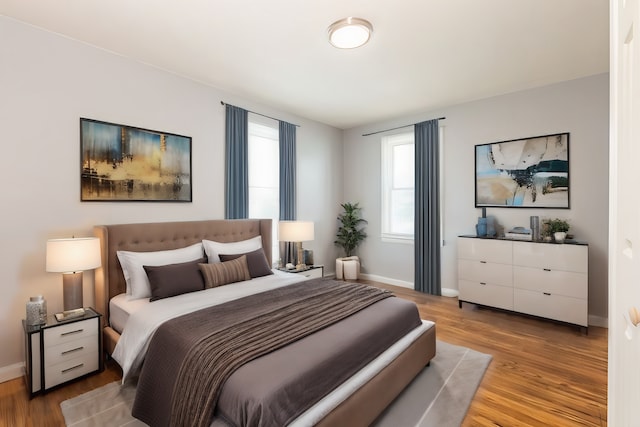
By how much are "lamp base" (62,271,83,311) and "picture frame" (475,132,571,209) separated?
466 cm

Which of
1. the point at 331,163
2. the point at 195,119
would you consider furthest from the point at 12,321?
the point at 331,163

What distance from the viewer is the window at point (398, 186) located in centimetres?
510

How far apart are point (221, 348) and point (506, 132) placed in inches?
167

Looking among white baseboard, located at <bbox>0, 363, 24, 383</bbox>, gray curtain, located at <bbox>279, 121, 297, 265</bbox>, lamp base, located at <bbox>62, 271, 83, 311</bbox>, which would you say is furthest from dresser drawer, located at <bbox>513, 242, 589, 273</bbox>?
white baseboard, located at <bbox>0, 363, 24, 383</bbox>

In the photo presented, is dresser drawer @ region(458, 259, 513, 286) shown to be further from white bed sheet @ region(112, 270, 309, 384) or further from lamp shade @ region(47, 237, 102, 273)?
lamp shade @ region(47, 237, 102, 273)

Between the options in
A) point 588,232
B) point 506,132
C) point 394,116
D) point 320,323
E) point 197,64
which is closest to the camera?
point 320,323

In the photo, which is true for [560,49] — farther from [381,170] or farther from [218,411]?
[218,411]

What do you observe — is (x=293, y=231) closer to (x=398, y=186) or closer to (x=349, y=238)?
(x=349, y=238)

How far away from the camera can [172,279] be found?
2.71 meters

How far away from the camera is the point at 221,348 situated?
173 cm

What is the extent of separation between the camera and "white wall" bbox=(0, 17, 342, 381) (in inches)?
96.9

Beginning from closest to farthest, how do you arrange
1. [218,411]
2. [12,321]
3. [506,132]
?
[218,411] → [12,321] → [506,132]

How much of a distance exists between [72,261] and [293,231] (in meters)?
2.40

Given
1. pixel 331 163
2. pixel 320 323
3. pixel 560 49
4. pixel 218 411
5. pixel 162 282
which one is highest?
pixel 560 49
